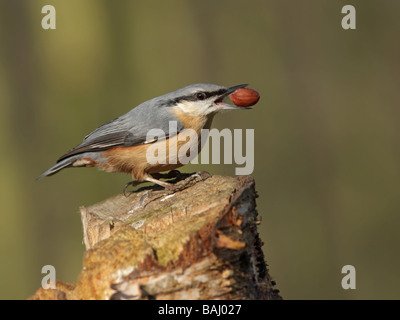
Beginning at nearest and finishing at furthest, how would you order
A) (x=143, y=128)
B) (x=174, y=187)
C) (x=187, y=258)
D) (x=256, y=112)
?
1. (x=187, y=258)
2. (x=174, y=187)
3. (x=143, y=128)
4. (x=256, y=112)

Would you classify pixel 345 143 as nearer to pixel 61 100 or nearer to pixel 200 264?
pixel 61 100

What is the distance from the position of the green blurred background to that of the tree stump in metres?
2.39

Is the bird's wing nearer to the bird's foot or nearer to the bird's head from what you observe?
the bird's head

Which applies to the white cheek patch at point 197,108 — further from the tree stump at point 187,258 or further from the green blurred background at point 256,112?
the tree stump at point 187,258

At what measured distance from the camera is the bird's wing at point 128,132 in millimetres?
3941

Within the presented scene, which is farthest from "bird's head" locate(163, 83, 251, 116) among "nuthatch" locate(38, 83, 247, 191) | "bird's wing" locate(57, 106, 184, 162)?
"bird's wing" locate(57, 106, 184, 162)

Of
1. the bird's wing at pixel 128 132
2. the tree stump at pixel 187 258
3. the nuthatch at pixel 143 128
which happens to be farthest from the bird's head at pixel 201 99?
the tree stump at pixel 187 258

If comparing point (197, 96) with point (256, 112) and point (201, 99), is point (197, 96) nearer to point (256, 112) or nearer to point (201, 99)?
point (201, 99)

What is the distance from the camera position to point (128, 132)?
3975 mm

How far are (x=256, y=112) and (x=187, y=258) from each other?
11.6ft

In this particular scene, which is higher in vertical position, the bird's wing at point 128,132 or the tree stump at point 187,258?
the bird's wing at point 128,132

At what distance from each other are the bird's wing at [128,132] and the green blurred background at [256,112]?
2.85ft

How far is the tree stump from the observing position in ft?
6.59

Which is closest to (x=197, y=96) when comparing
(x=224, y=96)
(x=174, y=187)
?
(x=224, y=96)
